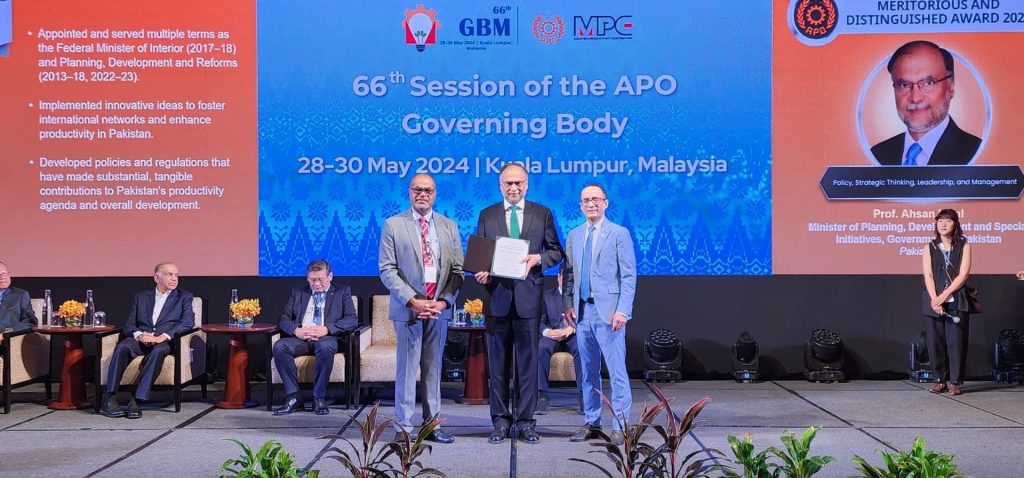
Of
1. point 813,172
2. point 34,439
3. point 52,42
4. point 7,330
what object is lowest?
point 34,439

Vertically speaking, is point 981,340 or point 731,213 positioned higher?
point 731,213

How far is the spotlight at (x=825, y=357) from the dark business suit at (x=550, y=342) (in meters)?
2.07

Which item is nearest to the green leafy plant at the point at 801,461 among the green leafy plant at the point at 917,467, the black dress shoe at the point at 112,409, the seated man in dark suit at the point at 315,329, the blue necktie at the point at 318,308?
the green leafy plant at the point at 917,467

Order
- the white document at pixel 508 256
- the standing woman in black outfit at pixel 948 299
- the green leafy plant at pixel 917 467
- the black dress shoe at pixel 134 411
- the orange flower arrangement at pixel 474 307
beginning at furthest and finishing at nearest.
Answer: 1. the standing woman in black outfit at pixel 948 299
2. the orange flower arrangement at pixel 474 307
3. the black dress shoe at pixel 134 411
4. the white document at pixel 508 256
5. the green leafy plant at pixel 917 467

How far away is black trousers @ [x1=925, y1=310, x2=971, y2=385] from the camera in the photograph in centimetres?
728

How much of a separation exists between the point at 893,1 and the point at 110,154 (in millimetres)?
6484

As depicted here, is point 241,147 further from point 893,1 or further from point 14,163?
point 893,1

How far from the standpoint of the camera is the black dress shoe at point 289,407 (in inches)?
257

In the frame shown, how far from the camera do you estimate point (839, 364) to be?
7.82 m

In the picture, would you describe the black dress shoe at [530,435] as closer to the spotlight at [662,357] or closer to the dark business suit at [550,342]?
the dark business suit at [550,342]

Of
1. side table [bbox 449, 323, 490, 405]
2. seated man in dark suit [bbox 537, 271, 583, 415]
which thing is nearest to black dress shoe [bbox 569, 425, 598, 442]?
seated man in dark suit [bbox 537, 271, 583, 415]

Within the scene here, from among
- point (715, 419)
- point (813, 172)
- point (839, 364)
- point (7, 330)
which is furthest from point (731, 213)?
point (7, 330)

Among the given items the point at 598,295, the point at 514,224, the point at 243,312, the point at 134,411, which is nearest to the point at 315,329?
the point at 243,312

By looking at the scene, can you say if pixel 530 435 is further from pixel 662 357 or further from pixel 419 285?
pixel 662 357
